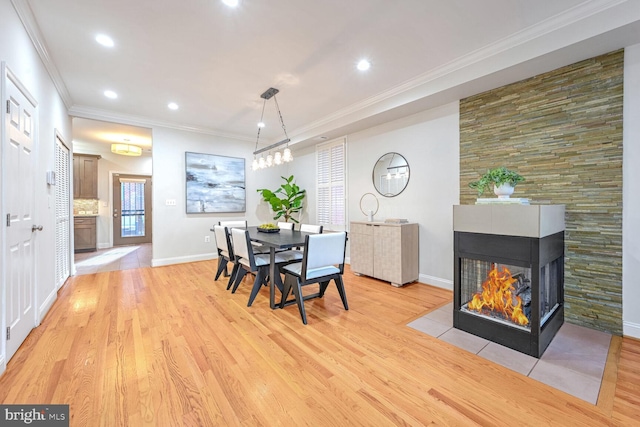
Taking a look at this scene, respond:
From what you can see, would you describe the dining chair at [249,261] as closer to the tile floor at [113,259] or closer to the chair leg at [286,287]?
the chair leg at [286,287]

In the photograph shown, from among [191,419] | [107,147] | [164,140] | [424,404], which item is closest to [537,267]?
[424,404]

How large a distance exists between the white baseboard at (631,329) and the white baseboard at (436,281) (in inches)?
59.7

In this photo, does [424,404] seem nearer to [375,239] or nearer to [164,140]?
[375,239]

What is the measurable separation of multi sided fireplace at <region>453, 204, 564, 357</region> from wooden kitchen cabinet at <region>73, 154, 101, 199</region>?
8231 millimetres

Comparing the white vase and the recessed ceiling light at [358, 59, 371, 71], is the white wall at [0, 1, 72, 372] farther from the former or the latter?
the white vase

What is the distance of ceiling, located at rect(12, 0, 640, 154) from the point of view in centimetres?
212

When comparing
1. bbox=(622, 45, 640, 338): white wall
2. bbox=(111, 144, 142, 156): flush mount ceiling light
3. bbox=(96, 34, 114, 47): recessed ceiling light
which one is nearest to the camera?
bbox=(622, 45, 640, 338): white wall

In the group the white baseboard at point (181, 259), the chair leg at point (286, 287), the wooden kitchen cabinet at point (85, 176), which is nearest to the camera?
the chair leg at point (286, 287)

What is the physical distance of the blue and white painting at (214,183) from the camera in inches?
212

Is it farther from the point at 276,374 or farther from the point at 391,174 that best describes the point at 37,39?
the point at 391,174

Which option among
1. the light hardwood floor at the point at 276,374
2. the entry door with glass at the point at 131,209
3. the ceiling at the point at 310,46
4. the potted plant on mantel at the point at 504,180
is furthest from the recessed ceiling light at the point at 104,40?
the entry door with glass at the point at 131,209

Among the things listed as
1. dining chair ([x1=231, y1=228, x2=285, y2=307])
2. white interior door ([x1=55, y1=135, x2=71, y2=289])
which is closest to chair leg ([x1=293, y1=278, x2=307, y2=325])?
dining chair ([x1=231, y1=228, x2=285, y2=307])

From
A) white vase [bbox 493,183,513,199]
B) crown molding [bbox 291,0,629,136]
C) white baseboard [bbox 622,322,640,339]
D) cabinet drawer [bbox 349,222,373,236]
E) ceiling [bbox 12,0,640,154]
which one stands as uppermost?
ceiling [bbox 12,0,640,154]

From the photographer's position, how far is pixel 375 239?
13.0 feet
